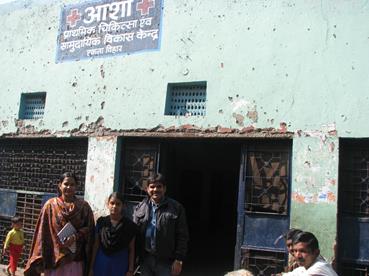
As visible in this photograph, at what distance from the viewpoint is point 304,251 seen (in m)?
3.03

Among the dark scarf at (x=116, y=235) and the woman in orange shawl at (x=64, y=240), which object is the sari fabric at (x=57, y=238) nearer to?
the woman in orange shawl at (x=64, y=240)

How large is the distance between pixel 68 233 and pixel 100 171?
234 cm

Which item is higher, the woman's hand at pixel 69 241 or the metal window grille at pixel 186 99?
the metal window grille at pixel 186 99

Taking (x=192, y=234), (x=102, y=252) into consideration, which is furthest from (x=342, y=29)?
(x=192, y=234)

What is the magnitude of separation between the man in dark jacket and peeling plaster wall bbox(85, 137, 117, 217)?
210 centimetres

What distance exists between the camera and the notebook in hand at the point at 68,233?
417 centimetres

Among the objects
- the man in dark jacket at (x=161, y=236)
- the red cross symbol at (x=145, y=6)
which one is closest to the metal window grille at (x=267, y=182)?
the man in dark jacket at (x=161, y=236)

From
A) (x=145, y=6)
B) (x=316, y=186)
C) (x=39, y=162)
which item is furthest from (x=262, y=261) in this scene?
(x=39, y=162)

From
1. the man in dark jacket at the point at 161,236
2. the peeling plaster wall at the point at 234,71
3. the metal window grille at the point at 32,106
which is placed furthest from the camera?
the metal window grille at the point at 32,106

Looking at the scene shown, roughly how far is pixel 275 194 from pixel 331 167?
707 mm

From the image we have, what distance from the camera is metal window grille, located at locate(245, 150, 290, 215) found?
5.36 meters

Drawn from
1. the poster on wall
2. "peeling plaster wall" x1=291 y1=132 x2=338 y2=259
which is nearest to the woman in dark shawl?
"peeling plaster wall" x1=291 y1=132 x2=338 y2=259

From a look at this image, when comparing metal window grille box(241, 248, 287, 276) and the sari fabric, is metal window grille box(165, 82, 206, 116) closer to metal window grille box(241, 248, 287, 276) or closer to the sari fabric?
metal window grille box(241, 248, 287, 276)

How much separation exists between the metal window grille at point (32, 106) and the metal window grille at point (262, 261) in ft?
12.6
